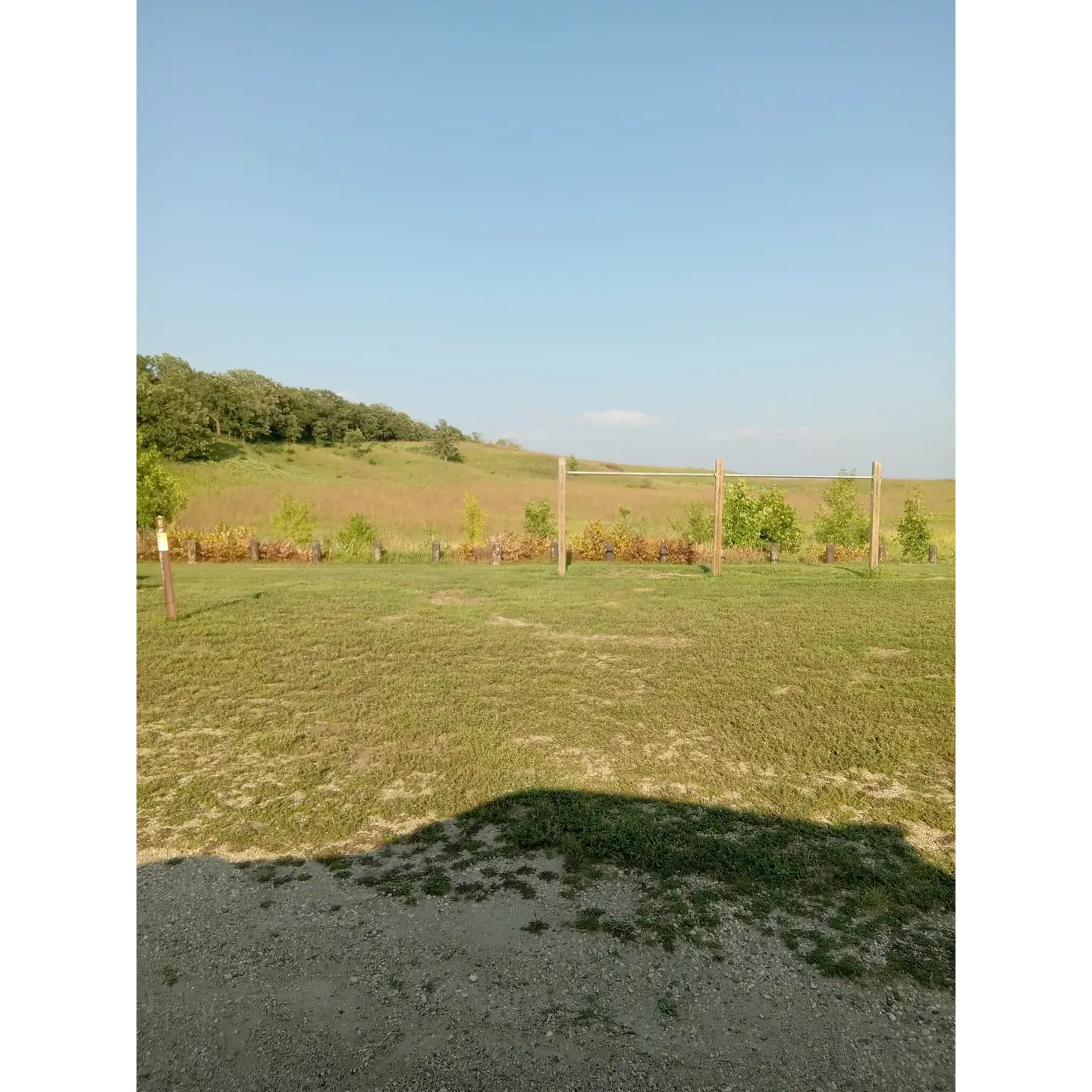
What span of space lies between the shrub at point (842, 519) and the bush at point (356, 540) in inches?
301

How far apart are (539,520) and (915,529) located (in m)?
6.33

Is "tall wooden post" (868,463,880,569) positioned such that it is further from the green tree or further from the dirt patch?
the green tree

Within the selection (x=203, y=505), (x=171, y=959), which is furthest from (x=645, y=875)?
(x=203, y=505)

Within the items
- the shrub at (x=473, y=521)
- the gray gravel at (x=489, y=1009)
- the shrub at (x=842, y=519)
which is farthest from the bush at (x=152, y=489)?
the shrub at (x=842, y=519)

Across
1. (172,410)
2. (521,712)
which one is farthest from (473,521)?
(172,410)

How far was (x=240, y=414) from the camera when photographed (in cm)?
2822

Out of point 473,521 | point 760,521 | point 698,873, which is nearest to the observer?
point 698,873

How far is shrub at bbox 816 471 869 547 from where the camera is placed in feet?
41.1

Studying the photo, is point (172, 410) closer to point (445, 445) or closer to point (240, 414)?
point (240, 414)

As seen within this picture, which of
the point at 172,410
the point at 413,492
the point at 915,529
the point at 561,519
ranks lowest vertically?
the point at 915,529

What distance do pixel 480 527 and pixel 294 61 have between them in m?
10.3

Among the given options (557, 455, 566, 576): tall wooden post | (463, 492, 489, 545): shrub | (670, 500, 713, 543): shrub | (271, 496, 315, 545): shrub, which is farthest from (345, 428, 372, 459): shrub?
(557, 455, 566, 576): tall wooden post
